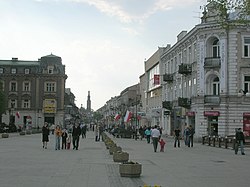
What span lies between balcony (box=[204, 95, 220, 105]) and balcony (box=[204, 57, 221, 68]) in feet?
10.1

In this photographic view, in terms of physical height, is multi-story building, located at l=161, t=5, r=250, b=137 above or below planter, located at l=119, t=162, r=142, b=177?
above

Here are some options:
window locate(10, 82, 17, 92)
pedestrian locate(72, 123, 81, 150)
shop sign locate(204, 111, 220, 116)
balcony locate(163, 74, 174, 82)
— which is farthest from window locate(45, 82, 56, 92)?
pedestrian locate(72, 123, 81, 150)

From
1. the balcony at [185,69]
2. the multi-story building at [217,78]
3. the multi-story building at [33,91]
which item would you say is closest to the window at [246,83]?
the multi-story building at [217,78]

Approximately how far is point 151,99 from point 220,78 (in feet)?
115

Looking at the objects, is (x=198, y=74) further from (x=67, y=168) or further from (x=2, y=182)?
(x=2, y=182)

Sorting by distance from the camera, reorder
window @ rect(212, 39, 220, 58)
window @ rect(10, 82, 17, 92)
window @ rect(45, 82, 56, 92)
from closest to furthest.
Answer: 1. window @ rect(212, 39, 220, 58)
2. window @ rect(45, 82, 56, 92)
3. window @ rect(10, 82, 17, 92)

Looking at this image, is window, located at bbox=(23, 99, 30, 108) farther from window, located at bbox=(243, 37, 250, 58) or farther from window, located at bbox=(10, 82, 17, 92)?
window, located at bbox=(243, 37, 250, 58)

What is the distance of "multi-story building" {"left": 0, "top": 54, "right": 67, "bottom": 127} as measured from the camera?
323 ft

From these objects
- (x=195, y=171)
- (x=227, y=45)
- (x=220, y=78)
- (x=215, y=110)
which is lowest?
(x=195, y=171)

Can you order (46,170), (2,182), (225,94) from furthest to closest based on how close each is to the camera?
(225,94), (46,170), (2,182)

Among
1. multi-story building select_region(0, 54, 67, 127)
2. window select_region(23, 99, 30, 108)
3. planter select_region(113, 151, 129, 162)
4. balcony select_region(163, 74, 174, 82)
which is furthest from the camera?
window select_region(23, 99, 30, 108)

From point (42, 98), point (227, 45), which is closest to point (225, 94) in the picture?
point (227, 45)

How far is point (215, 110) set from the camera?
150ft

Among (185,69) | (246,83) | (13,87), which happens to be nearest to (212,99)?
(246,83)
